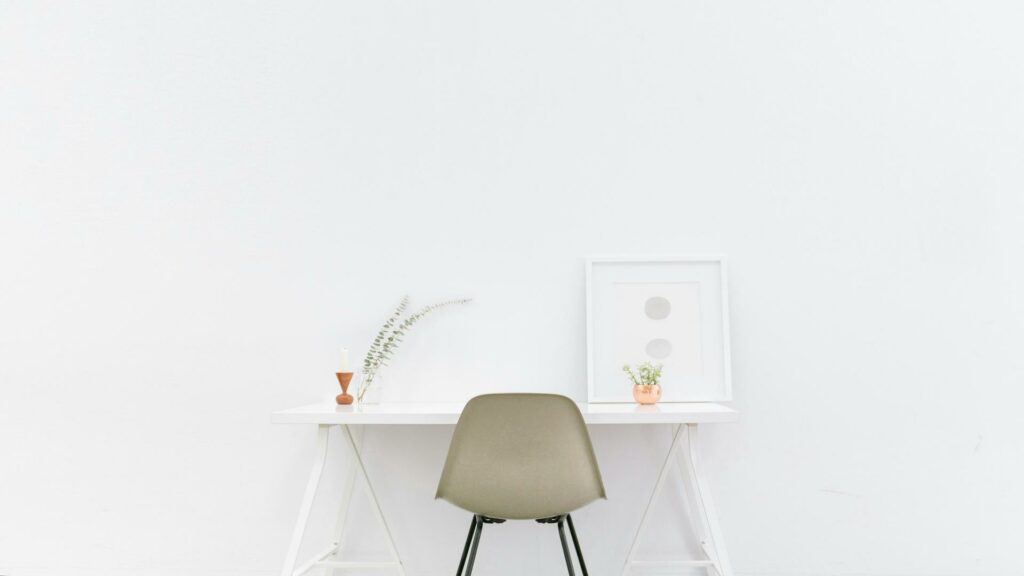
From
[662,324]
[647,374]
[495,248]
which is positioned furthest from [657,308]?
[495,248]

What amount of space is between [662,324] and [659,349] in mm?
90

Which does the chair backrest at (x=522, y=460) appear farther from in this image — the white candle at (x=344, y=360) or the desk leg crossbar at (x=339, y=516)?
the white candle at (x=344, y=360)

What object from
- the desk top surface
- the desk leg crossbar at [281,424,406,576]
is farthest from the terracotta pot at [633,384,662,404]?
the desk leg crossbar at [281,424,406,576]

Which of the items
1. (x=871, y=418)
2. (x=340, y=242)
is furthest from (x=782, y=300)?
(x=340, y=242)

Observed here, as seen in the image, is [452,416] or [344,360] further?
[344,360]

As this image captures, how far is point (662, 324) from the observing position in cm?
249

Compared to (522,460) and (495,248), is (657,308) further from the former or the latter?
(522,460)

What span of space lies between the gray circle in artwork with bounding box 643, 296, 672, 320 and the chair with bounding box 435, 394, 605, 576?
657mm

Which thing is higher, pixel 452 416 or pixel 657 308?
pixel 657 308

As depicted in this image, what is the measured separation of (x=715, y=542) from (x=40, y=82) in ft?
9.98

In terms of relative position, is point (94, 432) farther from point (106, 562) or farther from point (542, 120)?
point (542, 120)

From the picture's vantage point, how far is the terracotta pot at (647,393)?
2299mm

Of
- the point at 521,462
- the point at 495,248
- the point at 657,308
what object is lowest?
the point at 521,462

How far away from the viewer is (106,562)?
2.60 m
